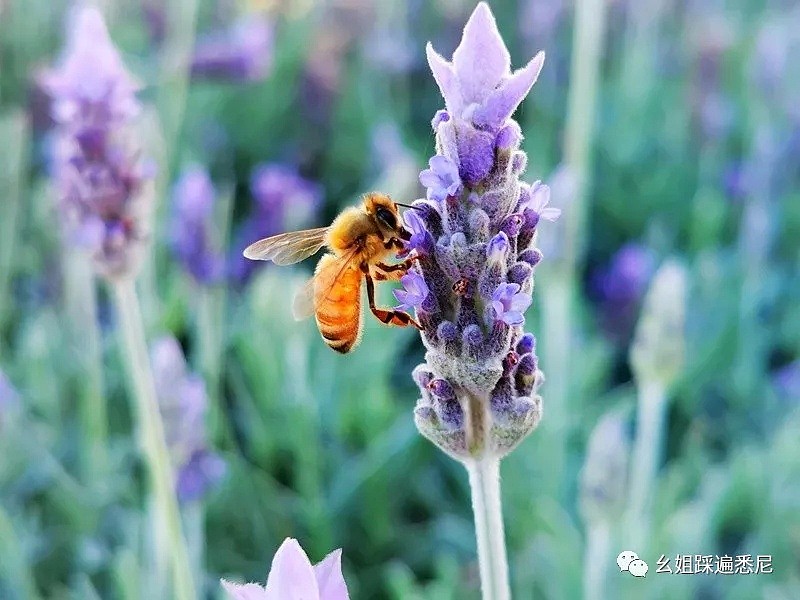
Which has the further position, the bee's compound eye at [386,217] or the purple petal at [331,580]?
the bee's compound eye at [386,217]

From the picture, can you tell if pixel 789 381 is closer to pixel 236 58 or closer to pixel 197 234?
pixel 197 234

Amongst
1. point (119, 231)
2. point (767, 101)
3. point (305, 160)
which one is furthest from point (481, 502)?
point (305, 160)

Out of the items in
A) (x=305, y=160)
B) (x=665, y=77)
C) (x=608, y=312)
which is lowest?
(x=608, y=312)

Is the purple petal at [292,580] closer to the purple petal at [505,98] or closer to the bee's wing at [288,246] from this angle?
the purple petal at [505,98]

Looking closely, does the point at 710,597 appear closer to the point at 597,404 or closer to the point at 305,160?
the point at 597,404

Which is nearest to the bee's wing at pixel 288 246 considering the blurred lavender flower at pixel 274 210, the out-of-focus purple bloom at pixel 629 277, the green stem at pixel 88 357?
the green stem at pixel 88 357

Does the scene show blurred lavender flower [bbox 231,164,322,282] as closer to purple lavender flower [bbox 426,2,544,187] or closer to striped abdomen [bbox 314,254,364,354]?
striped abdomen [bbox 314,254,364,354]

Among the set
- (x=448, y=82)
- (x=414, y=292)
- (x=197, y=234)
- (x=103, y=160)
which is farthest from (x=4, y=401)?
(x=448, y=82)
